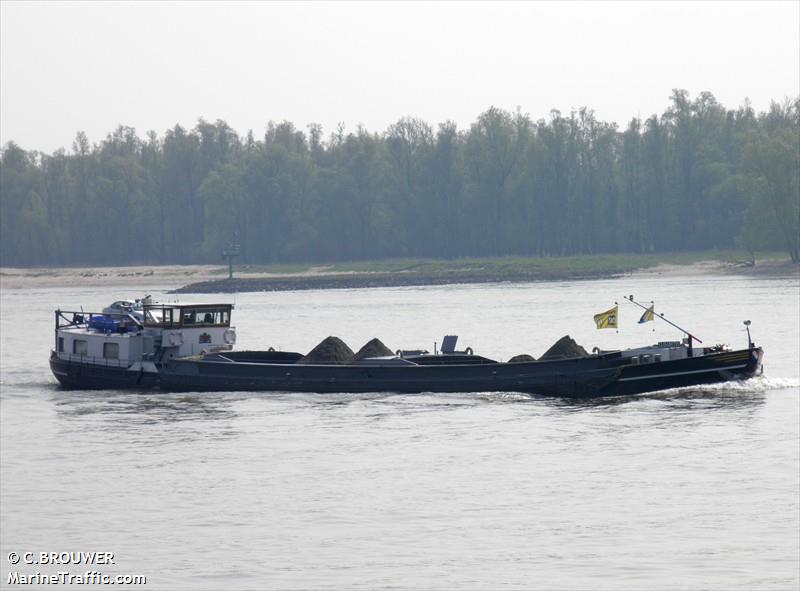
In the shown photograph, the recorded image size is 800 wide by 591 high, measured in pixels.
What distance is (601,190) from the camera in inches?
7343

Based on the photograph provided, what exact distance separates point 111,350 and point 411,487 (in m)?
30.2

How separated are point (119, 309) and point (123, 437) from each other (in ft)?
59.9

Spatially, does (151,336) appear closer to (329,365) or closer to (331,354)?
(331,354)

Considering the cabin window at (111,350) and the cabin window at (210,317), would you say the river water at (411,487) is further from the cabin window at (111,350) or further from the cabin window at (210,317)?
the cabin window at (210,317)

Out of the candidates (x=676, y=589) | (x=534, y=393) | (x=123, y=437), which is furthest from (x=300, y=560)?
(x=534, y=393)

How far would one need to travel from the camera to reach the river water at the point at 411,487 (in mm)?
27812

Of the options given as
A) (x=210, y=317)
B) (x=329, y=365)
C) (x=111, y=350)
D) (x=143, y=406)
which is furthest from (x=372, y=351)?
(x=111, y=350)

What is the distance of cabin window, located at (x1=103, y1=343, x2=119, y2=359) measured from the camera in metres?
61.9

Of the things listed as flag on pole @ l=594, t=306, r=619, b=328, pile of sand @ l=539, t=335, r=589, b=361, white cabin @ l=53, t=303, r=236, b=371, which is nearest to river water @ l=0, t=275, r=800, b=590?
white cabin @ l=53, t=303, r=236, b=371

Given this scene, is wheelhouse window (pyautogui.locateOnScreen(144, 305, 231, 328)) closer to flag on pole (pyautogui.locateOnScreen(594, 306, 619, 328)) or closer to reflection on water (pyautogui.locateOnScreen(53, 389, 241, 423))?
reflection on water (pyautogui.locateOnScreen(53, 389, 241, 423))

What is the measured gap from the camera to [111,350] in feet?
204

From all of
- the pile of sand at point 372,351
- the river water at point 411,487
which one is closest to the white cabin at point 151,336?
the river water at point 411,487

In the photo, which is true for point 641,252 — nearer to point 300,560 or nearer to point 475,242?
point 475,242

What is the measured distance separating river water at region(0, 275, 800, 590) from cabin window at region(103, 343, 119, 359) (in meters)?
1.83
